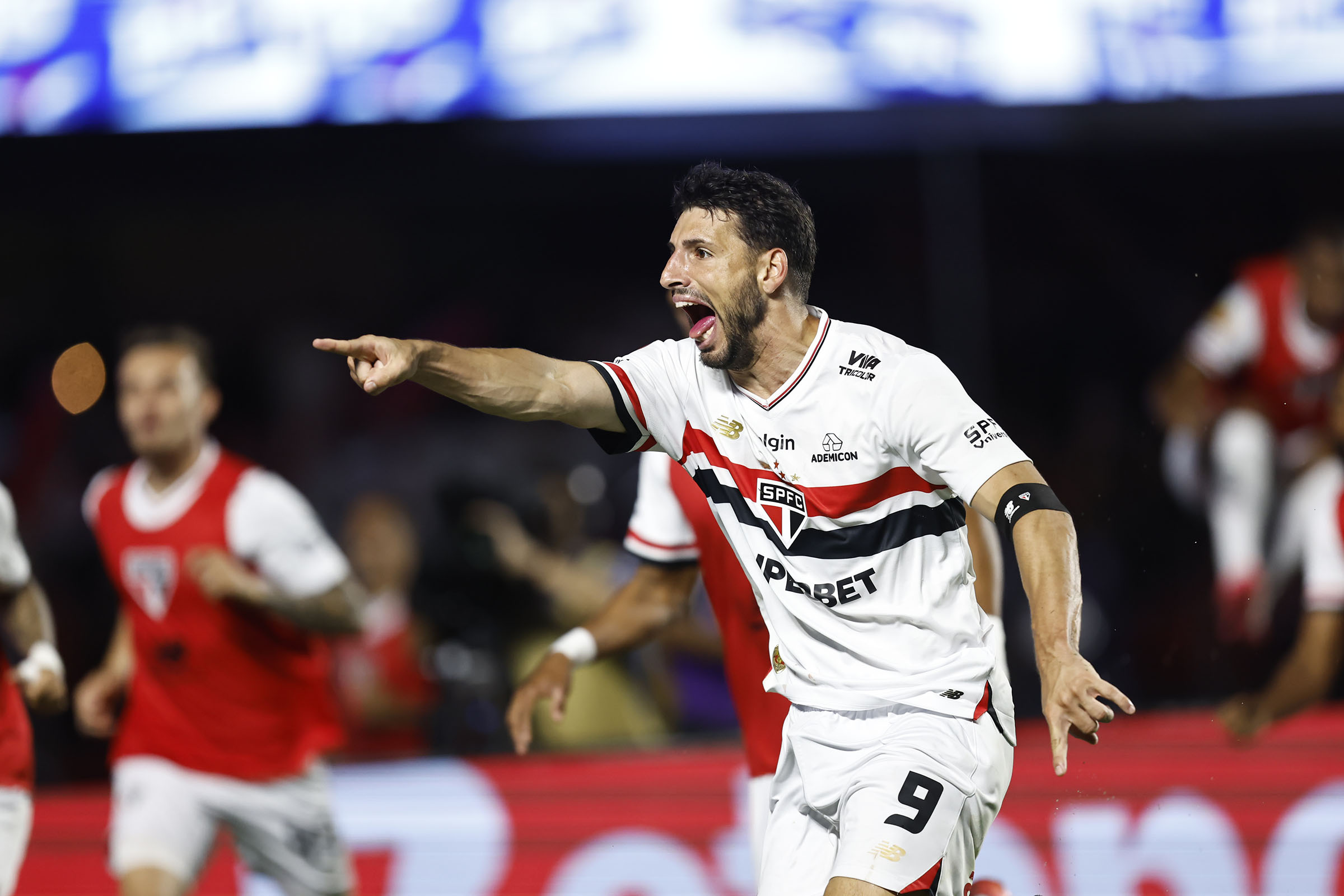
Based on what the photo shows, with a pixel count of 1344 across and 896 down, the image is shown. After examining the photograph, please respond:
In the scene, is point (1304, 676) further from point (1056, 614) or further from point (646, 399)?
point (646, 399)

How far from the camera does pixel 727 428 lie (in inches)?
143

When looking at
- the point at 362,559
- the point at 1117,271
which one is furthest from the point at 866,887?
the point at 1117,271

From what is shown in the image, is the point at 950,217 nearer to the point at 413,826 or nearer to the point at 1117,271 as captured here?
the point at 1117,271

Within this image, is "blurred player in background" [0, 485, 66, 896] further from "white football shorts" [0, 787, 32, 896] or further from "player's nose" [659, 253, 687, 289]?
"player's nose" [659, 253, 687, 289]

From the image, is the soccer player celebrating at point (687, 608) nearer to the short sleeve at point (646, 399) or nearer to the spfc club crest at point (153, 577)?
the short sleeve at point (646, 399)

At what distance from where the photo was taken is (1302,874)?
20.1 ft

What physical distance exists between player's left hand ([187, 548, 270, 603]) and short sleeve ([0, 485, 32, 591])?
1.73 feet

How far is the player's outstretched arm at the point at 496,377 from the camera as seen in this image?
324 centimetres

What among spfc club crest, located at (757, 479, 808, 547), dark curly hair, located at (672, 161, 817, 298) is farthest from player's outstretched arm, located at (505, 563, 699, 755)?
dark curly hair, located at (672, 161, 817, 298)

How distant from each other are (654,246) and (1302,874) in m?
6.06

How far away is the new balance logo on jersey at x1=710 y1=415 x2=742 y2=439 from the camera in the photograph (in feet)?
11.9

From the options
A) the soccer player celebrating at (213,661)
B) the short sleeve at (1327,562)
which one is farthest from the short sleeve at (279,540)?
the short sleeve at (1327,562)

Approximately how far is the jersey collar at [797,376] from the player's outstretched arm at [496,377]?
1.12 ft

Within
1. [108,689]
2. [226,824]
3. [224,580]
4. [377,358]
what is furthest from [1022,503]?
[108,689]
